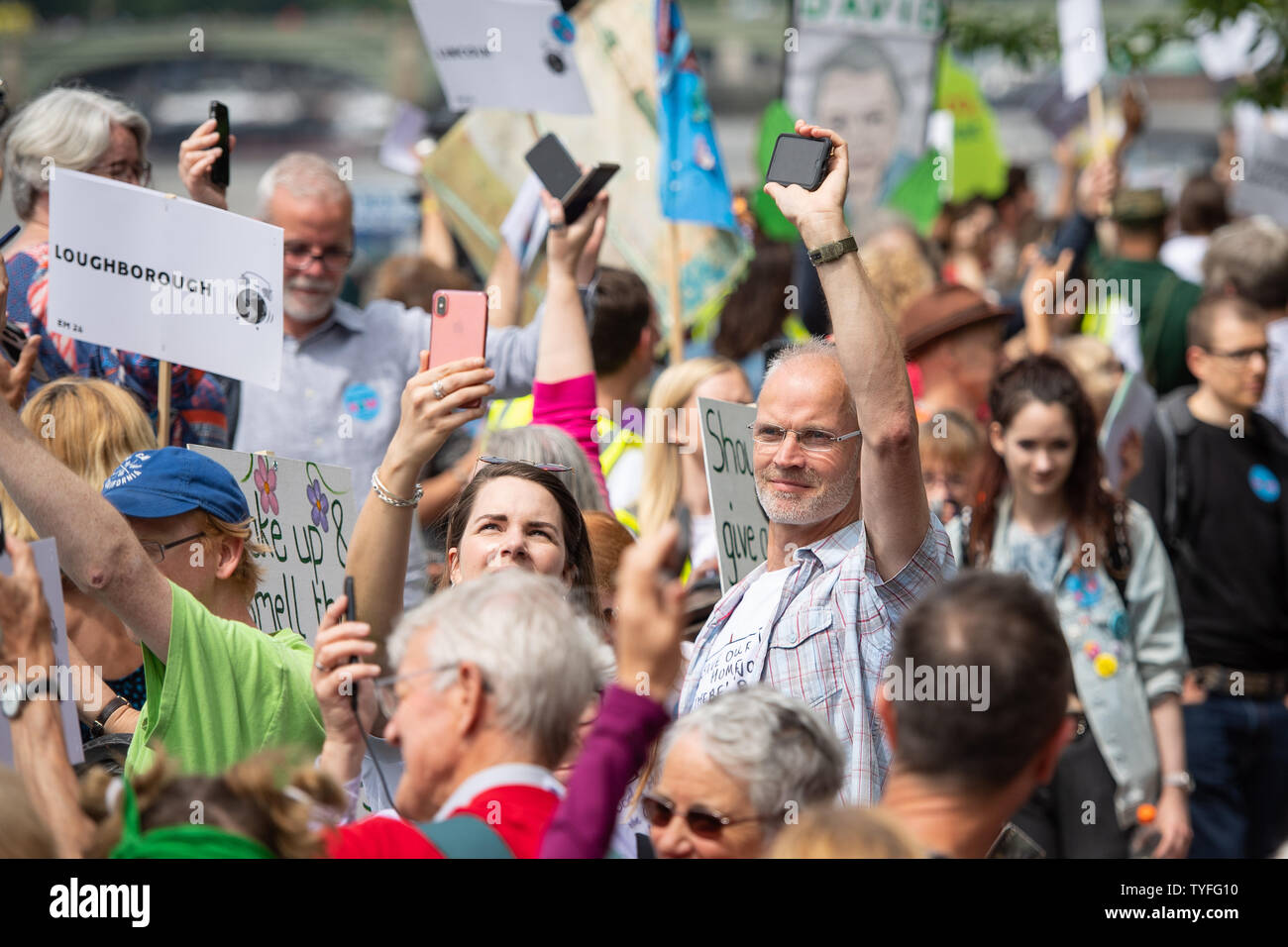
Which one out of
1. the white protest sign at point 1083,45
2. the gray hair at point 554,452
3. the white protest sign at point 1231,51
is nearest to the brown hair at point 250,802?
the gray hair at point 554,452

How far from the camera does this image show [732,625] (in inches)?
144

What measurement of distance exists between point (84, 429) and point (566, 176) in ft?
5.33

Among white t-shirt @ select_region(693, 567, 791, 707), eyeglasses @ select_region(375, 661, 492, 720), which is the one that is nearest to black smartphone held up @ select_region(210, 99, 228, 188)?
white t-shirt @ select_region(693, 567, 791, 707)

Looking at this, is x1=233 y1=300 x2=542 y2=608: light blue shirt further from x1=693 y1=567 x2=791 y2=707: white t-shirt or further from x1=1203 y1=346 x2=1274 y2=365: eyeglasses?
x1=1203 y1=346 x2=1274 y2=365: eyeglasses

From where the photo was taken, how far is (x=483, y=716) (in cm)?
257

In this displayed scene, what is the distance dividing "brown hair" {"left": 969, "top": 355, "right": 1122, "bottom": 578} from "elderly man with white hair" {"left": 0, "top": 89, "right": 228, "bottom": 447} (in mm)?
2601

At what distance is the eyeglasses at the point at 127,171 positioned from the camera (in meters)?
4.84

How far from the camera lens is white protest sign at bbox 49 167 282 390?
4207 mm

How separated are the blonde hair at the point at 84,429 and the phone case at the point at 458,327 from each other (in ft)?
2.94

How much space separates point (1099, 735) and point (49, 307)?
3501mm

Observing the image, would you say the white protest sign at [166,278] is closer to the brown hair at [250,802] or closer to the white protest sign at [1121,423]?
the brown hair at [250,802]
